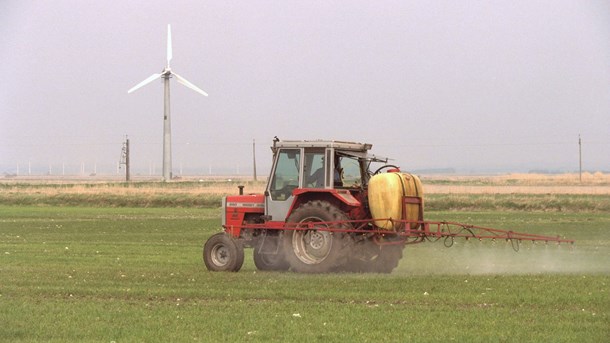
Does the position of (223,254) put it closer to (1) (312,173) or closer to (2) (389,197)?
(1) (312,173)

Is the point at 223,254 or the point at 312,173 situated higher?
the point at 312,173

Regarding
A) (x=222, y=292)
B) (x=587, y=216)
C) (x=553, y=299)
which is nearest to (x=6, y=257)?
(x=222, y=292)

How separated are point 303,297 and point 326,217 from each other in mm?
4122

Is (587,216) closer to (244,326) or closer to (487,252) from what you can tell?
(487,252)

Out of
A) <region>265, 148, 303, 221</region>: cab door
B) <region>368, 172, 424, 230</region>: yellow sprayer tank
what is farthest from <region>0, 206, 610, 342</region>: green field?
<region>265, 148, 303, 221</region>: cab door

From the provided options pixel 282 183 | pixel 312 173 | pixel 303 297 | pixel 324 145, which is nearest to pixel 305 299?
pixel 303 297

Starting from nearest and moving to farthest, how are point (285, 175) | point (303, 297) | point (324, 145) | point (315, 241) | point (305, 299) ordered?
1. point (305, 299)
2. point (303, 297)
3. point (315, 241)
4. point (324, 145)
5. point (285, 175)

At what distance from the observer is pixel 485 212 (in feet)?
174

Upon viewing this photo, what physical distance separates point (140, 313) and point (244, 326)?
6.37ft

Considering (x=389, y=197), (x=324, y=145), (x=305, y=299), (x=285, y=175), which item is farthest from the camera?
(x=285, y=175)

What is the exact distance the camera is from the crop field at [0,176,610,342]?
1222cm

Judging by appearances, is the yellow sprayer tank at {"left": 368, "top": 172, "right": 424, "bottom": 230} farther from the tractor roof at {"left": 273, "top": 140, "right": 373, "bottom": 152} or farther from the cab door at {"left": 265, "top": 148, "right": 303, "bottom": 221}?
the cab door at {"left": 265, "top": 148, "right": 303, "bottom": 221}

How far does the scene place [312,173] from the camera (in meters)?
20.1

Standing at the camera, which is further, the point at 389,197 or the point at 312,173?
Result: the point at 312,173
